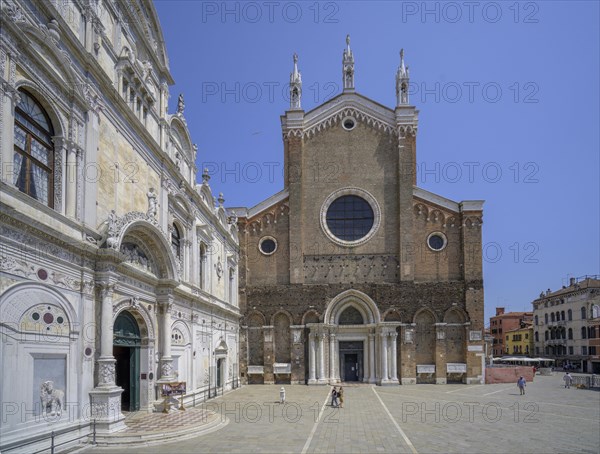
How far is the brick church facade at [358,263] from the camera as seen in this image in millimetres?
39656

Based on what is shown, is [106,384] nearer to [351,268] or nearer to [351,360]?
[351,268]

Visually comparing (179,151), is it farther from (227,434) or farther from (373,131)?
(373,131)

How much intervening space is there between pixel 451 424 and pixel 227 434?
26.6ft

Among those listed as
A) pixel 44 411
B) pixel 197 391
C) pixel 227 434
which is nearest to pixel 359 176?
pixel 197 391

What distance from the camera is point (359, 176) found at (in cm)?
4203

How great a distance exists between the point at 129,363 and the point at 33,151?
9869 mm

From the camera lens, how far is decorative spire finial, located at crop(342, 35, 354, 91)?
143ft

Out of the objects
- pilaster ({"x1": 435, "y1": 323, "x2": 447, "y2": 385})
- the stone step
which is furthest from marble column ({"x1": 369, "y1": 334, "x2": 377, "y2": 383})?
the stone step

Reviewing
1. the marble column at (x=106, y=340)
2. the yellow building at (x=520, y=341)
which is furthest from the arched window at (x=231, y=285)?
the yellow building at (x=520, y=341)

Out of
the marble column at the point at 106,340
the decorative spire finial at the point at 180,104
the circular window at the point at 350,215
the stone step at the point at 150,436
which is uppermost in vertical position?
the decorative spire finial at the point at 180,104

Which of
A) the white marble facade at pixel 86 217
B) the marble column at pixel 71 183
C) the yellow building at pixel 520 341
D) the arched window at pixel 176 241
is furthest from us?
the yellow building at pixel 520 341

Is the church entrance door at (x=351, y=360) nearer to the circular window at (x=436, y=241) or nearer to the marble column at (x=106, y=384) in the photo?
the circular window at (x=436, y=241)

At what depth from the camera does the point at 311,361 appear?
39750mm

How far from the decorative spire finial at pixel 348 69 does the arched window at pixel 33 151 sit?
30.6 m
